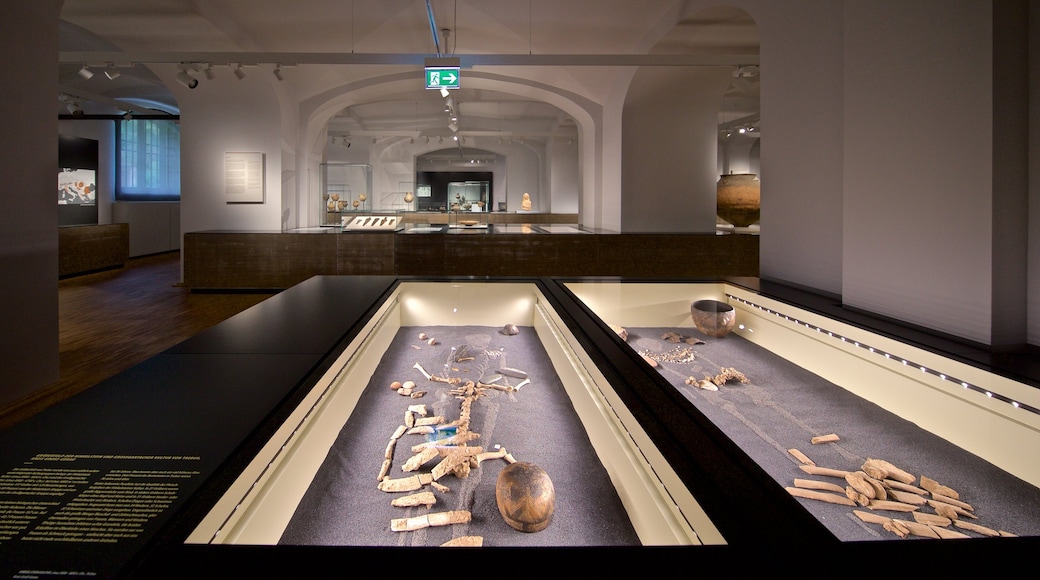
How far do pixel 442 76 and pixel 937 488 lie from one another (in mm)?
6647

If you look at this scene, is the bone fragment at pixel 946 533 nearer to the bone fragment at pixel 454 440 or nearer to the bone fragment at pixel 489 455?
the bone fragment at pixel 489 455

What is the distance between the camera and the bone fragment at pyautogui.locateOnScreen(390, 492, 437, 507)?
1.36 metres

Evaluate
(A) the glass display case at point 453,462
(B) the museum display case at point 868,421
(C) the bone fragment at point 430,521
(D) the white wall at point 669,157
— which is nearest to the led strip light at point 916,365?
(B) the museum display case at point 868,421

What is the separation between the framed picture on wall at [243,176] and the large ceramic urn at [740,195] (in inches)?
276

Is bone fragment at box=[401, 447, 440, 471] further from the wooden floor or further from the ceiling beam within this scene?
the ceiling beam

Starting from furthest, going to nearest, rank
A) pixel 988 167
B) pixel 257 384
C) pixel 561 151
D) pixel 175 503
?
pixel 561 151, pixel 988 167, pixel 257 384, pixel 175 503

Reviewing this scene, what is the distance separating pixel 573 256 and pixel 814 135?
190 inches

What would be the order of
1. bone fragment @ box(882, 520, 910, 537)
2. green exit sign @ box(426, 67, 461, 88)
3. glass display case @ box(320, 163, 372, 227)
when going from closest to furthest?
bone fragment @ box(882, 520, 910, 537) < green exit sign @ box(426, 67, 461, 88) < glass display case @ box(320, 163, 372, 227)

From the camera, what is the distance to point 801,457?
1631mm

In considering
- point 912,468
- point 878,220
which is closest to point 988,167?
point 878,220

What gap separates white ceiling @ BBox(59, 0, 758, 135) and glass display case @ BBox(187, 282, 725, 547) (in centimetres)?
556

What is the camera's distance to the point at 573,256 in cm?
859

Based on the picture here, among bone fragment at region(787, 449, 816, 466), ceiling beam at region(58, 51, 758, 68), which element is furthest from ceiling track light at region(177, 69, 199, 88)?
bone fragment at region(787, 449, 816, 466)

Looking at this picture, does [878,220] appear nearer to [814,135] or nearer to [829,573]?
[814,135]
